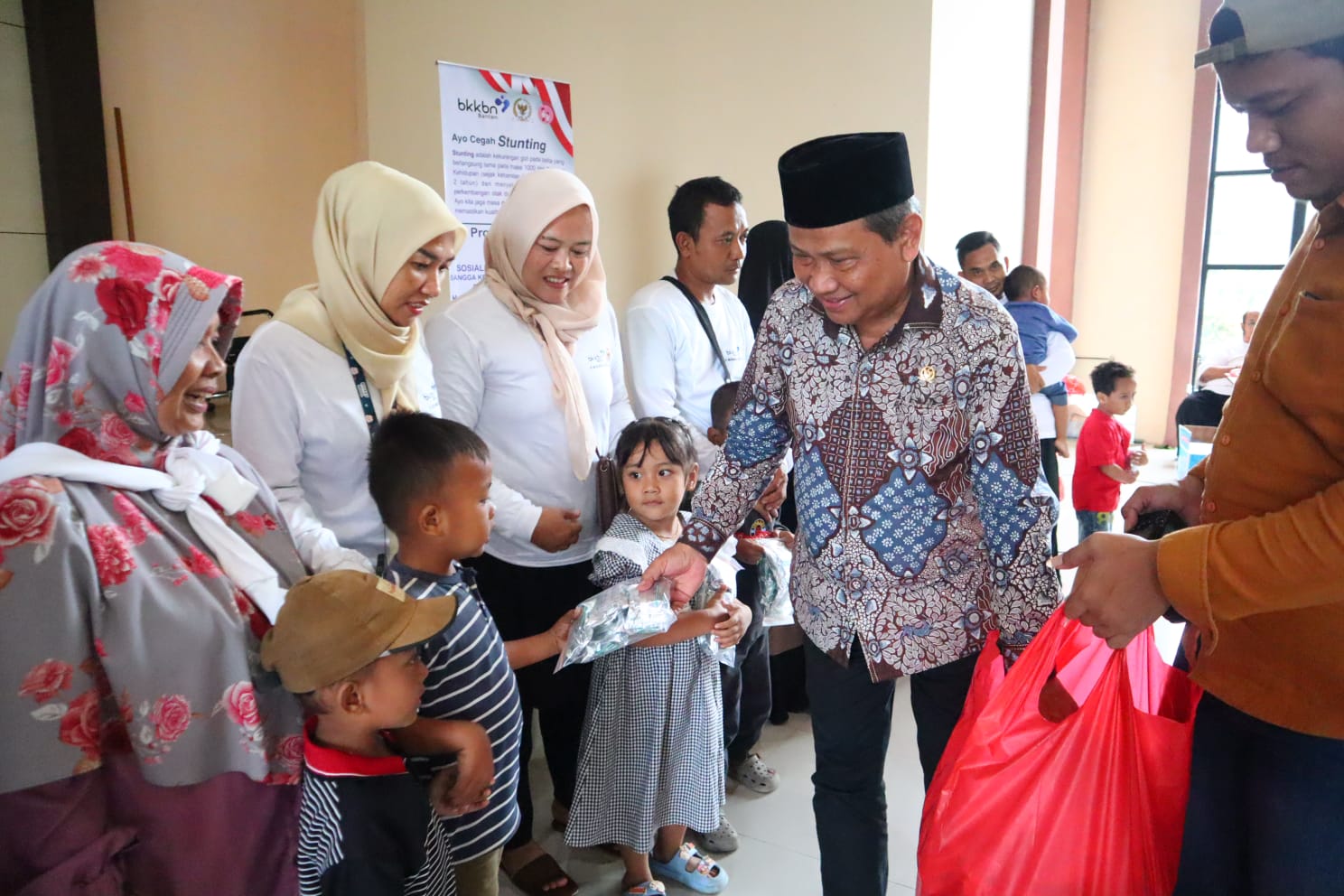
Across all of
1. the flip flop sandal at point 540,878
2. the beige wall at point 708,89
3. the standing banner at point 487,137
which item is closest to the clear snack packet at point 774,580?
the flip flop sandal at point 540,878

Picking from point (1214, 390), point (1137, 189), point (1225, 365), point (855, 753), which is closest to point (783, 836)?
point (855, 753)

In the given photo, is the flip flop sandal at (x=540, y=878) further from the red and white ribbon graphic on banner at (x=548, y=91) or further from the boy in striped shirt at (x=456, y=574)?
the red and white ribbon graphic on banner at (x=548, y=91)

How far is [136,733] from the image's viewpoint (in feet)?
4.09

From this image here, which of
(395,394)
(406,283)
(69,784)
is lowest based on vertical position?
(69,784)

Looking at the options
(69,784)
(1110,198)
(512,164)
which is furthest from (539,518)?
(1110,198)

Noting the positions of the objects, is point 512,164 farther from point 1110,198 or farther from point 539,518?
point 1110,198

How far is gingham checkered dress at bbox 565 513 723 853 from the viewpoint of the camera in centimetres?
204

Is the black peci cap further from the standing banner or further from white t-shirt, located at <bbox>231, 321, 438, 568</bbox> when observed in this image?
the standing banner

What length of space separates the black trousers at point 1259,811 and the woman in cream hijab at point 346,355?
1386mm

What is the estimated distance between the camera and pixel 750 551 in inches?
90.3

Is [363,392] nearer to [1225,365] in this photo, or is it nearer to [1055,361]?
[1055,361]

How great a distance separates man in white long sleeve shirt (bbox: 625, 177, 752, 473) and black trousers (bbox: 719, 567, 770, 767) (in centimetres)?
47

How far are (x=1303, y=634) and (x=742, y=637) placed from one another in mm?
1386

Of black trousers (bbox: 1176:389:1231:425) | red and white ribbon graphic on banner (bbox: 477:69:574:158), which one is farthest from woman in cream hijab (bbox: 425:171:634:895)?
black trousers (bbox: 1176:389:1231:425)
